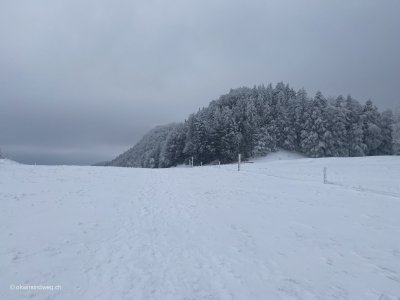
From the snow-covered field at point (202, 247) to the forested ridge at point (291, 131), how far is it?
59.0 metres

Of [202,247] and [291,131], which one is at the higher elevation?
[291,131]

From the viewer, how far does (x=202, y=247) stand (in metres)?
8.64

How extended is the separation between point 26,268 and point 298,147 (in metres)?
76.0

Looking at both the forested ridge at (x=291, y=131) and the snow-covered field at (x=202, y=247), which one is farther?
the forested ridge at (x=291, y=131)

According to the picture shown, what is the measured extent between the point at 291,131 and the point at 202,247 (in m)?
73.0

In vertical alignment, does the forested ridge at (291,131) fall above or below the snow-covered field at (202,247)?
above

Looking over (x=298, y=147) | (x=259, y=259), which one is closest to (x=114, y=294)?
(x=259, y=259)

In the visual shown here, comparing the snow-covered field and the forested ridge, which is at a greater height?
the forested ridge

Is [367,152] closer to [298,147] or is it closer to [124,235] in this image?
[298,147]

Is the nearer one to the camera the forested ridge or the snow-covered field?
the snow-covered field

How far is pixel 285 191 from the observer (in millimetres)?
17328

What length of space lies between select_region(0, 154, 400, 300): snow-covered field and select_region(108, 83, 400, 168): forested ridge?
5899 cm

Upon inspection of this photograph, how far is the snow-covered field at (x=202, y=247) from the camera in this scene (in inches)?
246

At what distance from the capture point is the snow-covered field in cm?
624
